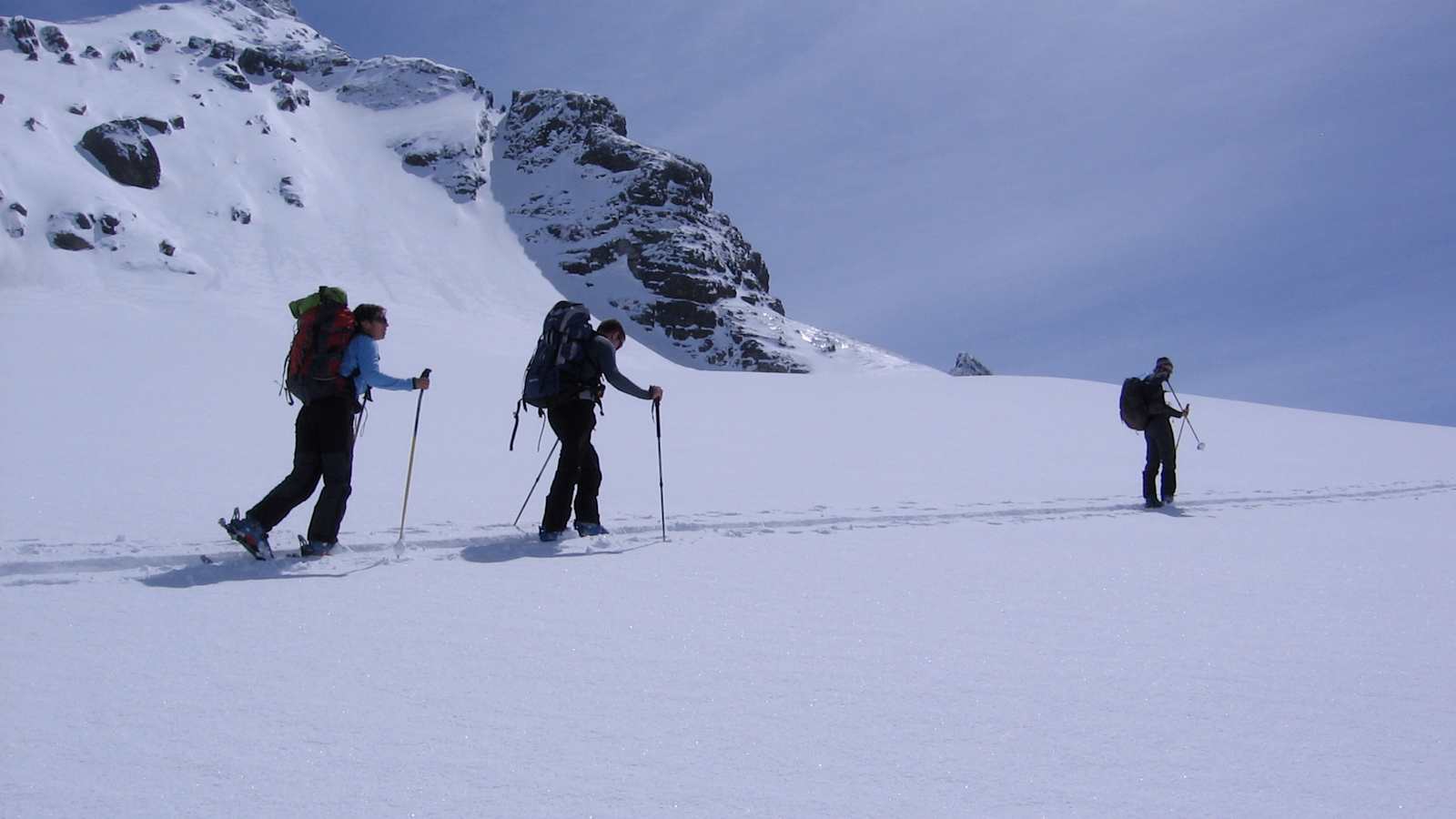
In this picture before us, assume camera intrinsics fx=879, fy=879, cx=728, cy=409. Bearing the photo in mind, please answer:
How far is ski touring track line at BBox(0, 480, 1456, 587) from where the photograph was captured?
4633 mm

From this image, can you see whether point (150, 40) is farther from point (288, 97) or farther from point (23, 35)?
point (23, 35)

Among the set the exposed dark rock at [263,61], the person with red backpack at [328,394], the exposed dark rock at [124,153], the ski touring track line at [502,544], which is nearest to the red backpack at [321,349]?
the person with red backpack at [328,394]

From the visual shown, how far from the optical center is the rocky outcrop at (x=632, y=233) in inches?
4712

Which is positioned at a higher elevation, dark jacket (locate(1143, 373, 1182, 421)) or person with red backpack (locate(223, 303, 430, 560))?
dark jacket (locate(1143, 373, 1182, 421))

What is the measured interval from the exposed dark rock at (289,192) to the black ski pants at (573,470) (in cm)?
9308

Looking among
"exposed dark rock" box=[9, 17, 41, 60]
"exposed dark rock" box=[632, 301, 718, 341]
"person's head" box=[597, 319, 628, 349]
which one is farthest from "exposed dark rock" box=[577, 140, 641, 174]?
"person's head" box=[597, 319, 628, 349]

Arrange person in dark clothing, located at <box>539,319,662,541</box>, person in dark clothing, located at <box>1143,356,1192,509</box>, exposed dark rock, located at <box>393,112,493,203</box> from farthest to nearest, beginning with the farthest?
1. exposed dark rock, located at <box>393,112,493,203</box>
2. person in dark clothing, located at <box>1143,356,1192,509</box>
3. person in dark clothing, located at <box>539,319,662,541</box>

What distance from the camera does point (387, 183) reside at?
107812 millimetres

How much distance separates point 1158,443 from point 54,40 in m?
122

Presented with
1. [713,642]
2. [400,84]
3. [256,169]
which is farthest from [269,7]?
[713,642]

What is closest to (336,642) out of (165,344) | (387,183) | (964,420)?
(964,420)

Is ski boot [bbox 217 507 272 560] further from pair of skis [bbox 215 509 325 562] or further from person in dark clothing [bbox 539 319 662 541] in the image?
person in dark clothing [bbox 539 319 662 541]

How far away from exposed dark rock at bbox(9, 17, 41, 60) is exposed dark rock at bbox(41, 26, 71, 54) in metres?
1.40

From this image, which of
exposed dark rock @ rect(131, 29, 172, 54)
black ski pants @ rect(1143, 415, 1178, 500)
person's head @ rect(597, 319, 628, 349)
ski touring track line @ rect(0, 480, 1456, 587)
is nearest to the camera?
ski touring track line @ rect(0, 480, 1456, 587)
